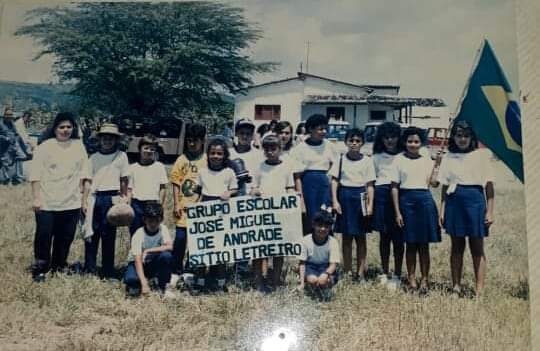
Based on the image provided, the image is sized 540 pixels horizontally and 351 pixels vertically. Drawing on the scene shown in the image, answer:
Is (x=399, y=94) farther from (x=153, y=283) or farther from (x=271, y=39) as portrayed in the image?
(x=153, y=283)

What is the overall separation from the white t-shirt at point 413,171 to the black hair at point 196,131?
3.04 ft

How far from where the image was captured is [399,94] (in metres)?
2.32

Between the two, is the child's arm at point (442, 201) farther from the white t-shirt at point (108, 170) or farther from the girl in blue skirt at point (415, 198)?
the white t-shirt at point (108, 170)

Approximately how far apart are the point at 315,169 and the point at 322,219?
0.79ft

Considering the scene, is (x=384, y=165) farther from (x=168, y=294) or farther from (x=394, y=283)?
(x=168, y=294)

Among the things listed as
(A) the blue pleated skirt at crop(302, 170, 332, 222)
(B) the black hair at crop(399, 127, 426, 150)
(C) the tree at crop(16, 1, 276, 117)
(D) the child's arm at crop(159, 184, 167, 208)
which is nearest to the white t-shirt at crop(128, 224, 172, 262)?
(D) the child's arm at crop(159, 184, 167, 208)

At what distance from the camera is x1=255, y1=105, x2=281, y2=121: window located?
2311 millimetres

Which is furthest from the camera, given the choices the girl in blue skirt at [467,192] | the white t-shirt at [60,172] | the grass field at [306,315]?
the white t-shirt at [60,172]

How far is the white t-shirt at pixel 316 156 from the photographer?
2.25 m

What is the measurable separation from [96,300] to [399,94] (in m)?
1.74

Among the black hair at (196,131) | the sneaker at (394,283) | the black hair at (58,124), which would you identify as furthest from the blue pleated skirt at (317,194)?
the black hair at (58,124)

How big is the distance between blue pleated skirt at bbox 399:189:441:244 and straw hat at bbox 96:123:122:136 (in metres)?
1.41

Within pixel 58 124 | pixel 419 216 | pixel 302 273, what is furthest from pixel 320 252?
pixel 58 124

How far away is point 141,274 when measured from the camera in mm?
2256
